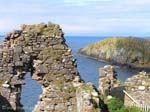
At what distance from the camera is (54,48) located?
57.4 feet

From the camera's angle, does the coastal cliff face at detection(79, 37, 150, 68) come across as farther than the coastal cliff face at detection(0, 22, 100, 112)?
Yes

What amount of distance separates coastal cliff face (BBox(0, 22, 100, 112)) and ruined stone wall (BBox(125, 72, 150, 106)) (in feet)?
13.7

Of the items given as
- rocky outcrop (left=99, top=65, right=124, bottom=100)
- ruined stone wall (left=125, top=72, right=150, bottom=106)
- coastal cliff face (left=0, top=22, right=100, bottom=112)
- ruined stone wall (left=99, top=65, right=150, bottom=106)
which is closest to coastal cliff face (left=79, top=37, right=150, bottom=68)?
rocky outcrop (left=99, top=65, right=124, bottom=100)

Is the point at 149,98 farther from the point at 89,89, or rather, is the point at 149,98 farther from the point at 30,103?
the point at 30,103

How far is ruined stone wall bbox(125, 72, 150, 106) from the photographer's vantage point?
2125cm

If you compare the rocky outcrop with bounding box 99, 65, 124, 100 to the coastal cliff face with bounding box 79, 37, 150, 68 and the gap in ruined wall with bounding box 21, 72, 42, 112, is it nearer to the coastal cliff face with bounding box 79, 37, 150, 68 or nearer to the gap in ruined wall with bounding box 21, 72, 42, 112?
the gap in ruined wall with bounding box 21, 72, 42, 112

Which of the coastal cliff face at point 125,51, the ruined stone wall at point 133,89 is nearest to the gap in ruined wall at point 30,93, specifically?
the ruined stone wall at point 133,89

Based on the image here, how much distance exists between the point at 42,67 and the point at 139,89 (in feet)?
17.1

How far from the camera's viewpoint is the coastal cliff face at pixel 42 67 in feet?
57.0

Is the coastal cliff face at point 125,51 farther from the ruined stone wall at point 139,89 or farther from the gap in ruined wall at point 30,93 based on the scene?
the ruined stone wall at point 139,89

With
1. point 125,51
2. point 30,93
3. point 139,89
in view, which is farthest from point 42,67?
point 125,51

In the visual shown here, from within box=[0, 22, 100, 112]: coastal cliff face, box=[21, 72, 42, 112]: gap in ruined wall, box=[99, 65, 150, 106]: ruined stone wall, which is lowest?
box=[21, 72, 42, 112]: gap in ruined wall

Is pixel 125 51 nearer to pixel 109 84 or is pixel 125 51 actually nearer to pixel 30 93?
pixel 30 93

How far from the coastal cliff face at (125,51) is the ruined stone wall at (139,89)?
407 feet
